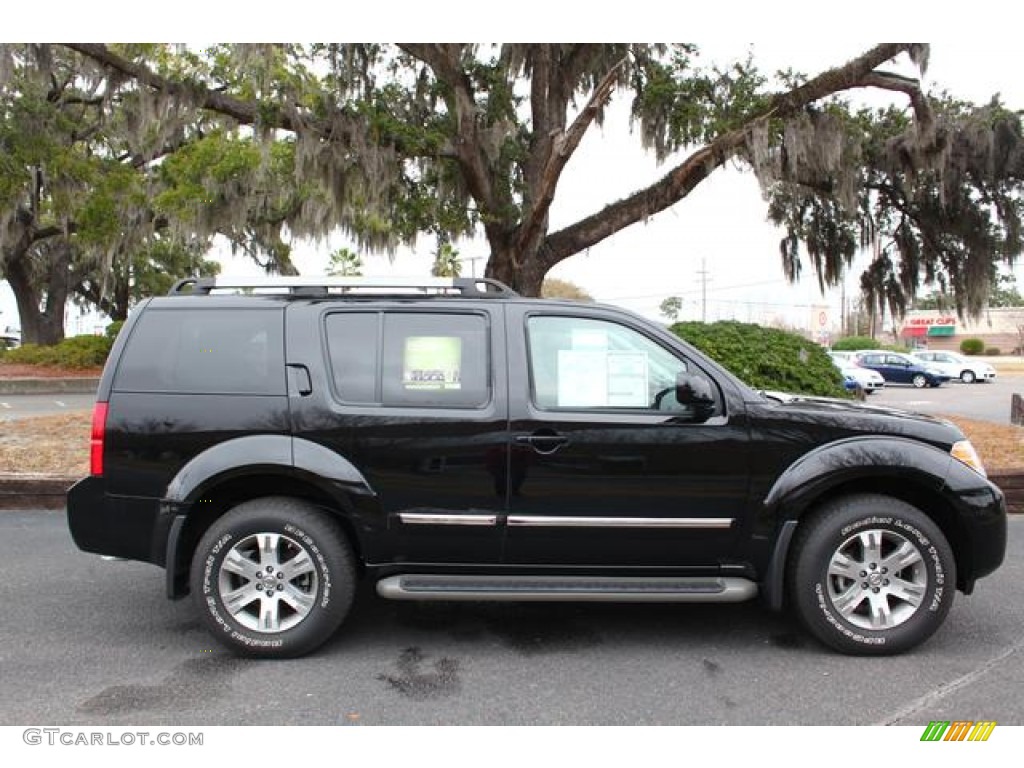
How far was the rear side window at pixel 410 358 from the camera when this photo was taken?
12.9ft

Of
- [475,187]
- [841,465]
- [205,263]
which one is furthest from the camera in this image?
[205,263]

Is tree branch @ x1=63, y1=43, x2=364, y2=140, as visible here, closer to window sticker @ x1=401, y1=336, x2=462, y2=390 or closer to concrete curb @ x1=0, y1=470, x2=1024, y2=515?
concrete curb @ x1=0, y1=470, x2=1024, y2=515

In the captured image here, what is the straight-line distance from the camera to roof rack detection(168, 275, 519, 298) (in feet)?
13.7

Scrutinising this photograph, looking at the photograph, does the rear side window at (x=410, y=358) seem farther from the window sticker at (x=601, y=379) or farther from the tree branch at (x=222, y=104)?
the tree branch at (x=222, y=104)

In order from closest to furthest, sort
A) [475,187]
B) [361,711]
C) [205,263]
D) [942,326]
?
[361,711] → [475,187] → [205,263] → [942,326]

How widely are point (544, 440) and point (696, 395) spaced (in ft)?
2.55

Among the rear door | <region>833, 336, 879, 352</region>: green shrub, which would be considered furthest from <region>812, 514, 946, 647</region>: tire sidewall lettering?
<region>833, 336, 879, 352</region>: green shrub

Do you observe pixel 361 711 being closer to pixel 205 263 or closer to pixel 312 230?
pixel 312 230

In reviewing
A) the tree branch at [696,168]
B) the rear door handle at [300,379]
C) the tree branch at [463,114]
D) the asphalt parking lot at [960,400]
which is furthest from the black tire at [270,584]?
the asphalt parking lot at [960,400]

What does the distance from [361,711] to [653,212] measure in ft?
30.0

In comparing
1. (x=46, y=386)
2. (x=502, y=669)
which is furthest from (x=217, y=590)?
(x=46, y=386)

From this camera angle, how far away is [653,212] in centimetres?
1110

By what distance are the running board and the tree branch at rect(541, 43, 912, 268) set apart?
7.37m

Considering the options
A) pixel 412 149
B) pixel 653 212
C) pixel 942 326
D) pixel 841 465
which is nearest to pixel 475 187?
pixel 412 149
